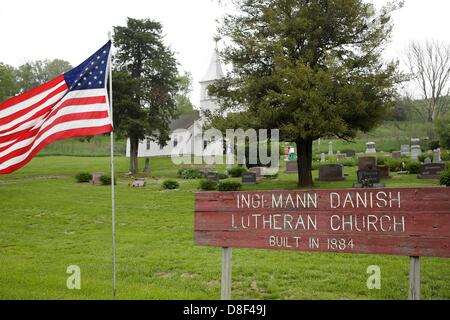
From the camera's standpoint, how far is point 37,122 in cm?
687

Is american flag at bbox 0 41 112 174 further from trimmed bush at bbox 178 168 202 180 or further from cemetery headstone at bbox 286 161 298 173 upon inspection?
cemetery headstone at bbox 286 161 298 173

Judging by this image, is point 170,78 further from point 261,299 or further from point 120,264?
point 261,299

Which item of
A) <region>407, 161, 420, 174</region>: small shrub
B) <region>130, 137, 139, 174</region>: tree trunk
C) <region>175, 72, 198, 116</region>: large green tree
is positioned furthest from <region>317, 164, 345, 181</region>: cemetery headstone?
<region>175, 72, 198, 116</region>: large green tree

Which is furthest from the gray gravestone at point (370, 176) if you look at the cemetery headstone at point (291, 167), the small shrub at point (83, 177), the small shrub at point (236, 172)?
the small shrub at point (83, 177)

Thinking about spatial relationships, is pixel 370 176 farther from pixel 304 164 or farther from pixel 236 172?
pixel 236 172

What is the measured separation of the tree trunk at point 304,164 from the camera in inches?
940

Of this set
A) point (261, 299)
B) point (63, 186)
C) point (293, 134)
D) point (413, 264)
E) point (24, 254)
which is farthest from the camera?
point (63, 186)

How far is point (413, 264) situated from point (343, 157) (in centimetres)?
3834

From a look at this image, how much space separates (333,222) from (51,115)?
4.56 m

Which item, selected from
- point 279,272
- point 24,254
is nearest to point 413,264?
point 279,272

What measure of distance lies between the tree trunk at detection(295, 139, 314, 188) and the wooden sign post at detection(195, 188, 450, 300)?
18161 millimetres

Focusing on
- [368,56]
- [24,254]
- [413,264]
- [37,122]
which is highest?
[368,56]

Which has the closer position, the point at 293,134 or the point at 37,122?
the point at 37,122

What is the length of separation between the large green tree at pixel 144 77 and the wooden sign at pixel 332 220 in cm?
3115
